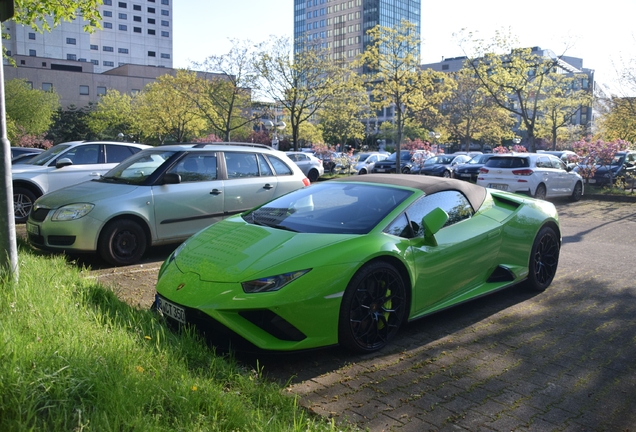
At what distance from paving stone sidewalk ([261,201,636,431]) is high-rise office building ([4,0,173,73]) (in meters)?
102

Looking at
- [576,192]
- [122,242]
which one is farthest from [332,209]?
[576,192]

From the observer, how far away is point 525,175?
52.9 feet

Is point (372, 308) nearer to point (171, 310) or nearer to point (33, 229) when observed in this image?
point (171, 310)

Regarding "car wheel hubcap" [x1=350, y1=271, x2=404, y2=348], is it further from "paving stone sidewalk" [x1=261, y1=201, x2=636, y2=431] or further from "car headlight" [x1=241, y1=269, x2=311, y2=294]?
"car headlight" [x1=241, y1=269, x2=311, y2=294]

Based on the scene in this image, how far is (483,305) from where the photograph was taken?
572 cm

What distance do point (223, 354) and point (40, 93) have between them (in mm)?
62178

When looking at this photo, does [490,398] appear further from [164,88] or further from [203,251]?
[164,88]

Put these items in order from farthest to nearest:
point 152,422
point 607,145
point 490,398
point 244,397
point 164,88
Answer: point 164,88, point 607,145, point 490,398, point 244,397, point 152,422

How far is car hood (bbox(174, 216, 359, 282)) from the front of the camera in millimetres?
4039

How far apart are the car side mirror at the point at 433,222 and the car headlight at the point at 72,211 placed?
4445mm

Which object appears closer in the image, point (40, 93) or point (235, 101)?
point (235, 101)

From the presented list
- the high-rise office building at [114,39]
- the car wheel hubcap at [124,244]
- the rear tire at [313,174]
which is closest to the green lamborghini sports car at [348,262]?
the car wheel hubcap at [124,244]

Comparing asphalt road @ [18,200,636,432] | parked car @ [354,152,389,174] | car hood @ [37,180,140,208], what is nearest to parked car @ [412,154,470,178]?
parked car @ [354,152,389,174]

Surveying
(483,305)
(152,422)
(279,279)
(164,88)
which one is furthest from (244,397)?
(164,88)
